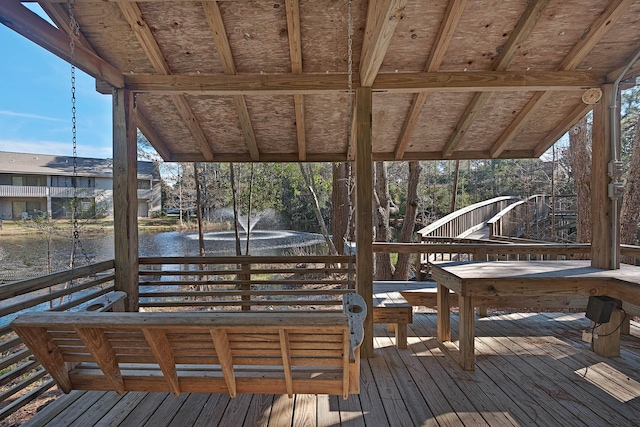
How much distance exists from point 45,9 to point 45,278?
1998 millimetres

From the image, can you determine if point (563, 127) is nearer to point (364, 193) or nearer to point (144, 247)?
point (364, 193)

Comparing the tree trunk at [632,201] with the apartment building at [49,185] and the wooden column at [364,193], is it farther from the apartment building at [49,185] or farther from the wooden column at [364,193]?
the apartment building at [49,185]

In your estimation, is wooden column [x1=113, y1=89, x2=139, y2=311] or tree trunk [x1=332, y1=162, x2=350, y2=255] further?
tree trunk [x1=332, y1=162, x2=350, y2=255]

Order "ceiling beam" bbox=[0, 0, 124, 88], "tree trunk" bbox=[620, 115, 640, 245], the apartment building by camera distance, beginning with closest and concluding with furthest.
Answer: "ceiling beam" bbox=[0, 0, 124, 88] < "tree trunk" bbox=[620, 115, 640, 245] < the apartment building

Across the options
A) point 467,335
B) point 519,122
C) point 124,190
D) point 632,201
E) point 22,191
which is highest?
point 519,122

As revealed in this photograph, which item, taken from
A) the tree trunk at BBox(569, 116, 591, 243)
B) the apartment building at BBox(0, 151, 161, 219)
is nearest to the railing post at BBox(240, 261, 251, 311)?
the tree trunk at BBox(569, 116, 591, 243)

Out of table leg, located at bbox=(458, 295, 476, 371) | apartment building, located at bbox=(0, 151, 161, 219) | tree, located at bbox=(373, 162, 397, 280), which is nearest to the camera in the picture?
table leg, located at bbox=(458, 295, 476, 371)

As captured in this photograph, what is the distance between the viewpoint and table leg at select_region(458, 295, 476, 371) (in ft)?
9.81

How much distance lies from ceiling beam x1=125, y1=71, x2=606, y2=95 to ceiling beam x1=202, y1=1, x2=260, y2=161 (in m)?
0.17

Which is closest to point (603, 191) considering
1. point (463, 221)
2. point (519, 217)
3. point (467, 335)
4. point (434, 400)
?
point (467, 335)

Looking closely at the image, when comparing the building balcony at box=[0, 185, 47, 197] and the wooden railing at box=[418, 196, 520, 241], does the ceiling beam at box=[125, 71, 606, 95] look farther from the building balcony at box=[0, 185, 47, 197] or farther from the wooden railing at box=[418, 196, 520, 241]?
the building balcony at box=[0, 185, 47, 197]

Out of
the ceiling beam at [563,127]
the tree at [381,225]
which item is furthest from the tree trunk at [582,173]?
the tree at [381,225]

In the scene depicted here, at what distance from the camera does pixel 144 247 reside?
13516mm

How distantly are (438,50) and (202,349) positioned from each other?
290 cm
